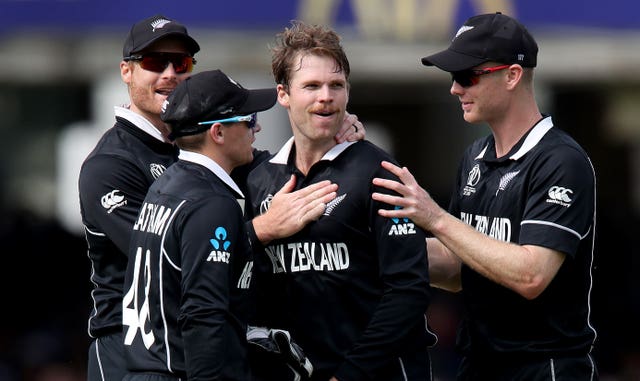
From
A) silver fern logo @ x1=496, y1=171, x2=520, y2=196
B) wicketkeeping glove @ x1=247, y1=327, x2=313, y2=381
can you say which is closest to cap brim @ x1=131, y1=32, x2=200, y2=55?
wicketkeeping glove @ x1=247, y1=327, x2=313, y2=381

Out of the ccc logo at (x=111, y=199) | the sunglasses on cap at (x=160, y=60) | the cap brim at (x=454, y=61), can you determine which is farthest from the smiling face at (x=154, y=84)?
the cap brim at (x=454, y=61)

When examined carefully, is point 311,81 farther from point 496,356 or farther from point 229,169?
point 496,356

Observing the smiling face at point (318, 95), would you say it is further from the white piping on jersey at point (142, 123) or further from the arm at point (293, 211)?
the white piping on jersey at point (142, 123)

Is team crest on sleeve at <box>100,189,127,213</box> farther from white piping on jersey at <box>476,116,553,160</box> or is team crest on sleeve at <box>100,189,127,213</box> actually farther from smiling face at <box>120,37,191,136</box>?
white piping on jersey at <box>476,116,553,160</box>

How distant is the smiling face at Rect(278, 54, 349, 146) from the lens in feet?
17.7

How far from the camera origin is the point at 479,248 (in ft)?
17.2

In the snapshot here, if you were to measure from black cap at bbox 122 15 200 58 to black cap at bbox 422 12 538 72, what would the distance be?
3.82 feet

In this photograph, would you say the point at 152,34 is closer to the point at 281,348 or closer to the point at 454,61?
the point at 454,61

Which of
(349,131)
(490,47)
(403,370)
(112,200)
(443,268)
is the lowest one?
(403,370)

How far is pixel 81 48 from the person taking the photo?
551 inches

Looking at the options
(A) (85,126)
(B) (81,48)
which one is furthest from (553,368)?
(A) (85,126)

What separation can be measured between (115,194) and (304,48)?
1.06 metres

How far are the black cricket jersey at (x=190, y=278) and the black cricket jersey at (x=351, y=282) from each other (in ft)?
1.15

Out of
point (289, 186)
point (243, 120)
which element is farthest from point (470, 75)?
point (243, 120)
